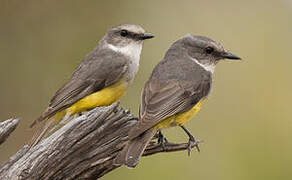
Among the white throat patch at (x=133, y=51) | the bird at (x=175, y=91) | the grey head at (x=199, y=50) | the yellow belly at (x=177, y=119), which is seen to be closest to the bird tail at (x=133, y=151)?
the bird at (x=175, y=91)

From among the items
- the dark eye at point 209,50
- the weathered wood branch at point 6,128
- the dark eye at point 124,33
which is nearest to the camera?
the weathered wood branch at point 6,128

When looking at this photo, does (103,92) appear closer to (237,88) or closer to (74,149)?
(74,149)

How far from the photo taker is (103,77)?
9.28 meters

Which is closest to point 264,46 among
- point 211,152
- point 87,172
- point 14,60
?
point 211,152

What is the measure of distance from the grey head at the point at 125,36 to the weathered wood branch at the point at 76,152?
6.05 feet

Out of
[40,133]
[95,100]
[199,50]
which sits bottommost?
[40,133]

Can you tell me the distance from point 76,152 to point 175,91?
1.25 meters

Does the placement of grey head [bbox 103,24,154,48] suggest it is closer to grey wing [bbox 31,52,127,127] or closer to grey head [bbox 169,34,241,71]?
grey wing [bbox 31,52,127,127]

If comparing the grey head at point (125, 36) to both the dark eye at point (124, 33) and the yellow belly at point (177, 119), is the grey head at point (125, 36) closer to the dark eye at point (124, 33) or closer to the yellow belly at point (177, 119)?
the dark eye at point (124, 33)

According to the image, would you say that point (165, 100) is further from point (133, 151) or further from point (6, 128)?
point (6, 128)

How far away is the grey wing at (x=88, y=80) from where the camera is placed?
29.4 feet

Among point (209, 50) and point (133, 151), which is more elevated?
point (209, 50)

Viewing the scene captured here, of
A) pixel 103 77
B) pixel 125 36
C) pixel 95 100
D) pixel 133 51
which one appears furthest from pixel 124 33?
pixel 95 100

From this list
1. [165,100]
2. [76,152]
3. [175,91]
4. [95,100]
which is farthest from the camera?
[95,100]
